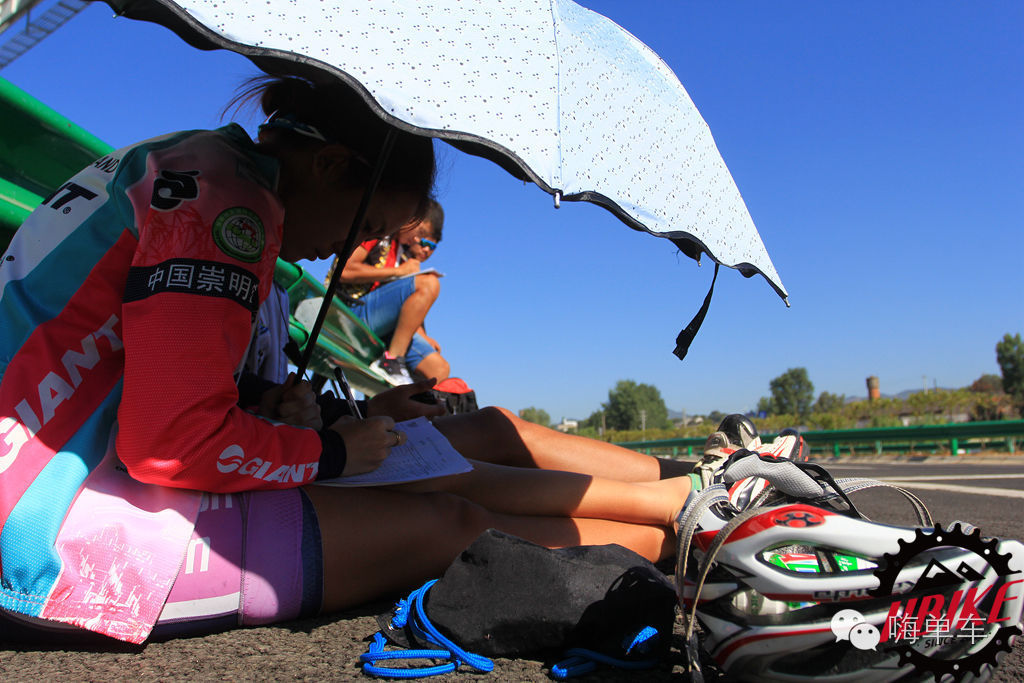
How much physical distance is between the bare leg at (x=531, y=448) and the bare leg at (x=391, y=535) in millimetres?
483

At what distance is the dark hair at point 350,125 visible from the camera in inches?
68.5

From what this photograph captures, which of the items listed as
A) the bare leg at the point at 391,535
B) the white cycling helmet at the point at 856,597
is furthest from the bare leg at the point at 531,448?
the white cycling helmet at the point at 856,597

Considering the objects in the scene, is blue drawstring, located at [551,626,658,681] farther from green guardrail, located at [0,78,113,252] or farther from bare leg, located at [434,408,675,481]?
green guardrail, located at [0,78,113,252]

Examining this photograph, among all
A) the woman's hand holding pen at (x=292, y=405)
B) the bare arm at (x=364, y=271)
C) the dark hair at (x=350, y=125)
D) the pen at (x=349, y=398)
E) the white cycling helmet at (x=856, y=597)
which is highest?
the dark hair at (x=350, y=125)

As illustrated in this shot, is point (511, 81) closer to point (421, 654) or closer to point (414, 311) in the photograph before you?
point (421, 654)

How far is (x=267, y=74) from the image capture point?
185cm

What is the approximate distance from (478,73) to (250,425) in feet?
2.86

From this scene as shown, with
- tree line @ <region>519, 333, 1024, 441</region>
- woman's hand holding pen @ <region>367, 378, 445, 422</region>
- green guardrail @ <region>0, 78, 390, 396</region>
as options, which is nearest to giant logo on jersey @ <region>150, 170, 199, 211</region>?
woman's hand holding pen @ <region>367, 378, 445, 422</region>

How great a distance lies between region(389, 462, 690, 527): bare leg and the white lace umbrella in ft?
2.44

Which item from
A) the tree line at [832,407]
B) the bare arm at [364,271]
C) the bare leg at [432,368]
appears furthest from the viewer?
the tree line at [832,407]

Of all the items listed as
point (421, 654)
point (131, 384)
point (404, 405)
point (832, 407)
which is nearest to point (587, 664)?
point (421, 654)

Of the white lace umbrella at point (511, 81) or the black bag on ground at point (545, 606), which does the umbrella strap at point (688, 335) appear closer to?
the white lace umbrella at point (511, 81)

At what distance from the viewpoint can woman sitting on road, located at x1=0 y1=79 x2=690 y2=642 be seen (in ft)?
4.47

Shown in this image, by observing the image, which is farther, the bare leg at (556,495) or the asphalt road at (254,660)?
the bare leg at (556,495)
